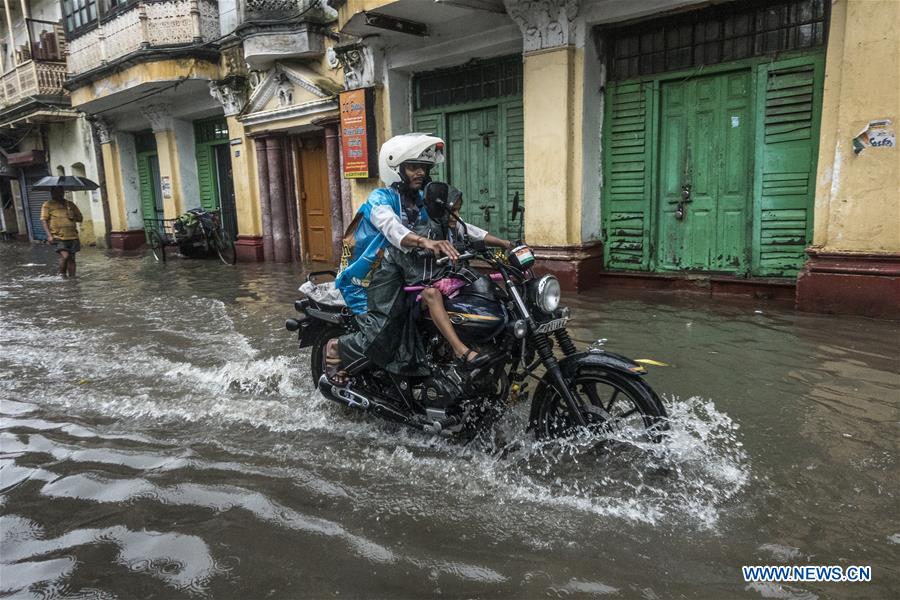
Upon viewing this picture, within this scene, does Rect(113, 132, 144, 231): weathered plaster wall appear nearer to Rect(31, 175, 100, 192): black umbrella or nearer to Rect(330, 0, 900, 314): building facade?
Rect(31, 175, 100, 192): black umbrella

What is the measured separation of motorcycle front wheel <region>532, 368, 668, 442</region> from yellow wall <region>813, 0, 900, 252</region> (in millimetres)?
4317

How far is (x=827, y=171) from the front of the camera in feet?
20.4

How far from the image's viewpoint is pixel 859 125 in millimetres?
5875

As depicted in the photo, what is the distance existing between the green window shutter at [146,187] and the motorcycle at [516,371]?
56.8 ft

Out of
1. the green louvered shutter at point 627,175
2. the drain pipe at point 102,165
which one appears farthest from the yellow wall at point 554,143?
the drain pipe at point 102,165

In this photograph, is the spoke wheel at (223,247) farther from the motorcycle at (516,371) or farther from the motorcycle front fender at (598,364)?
the motorcycle front fender at (598,364)

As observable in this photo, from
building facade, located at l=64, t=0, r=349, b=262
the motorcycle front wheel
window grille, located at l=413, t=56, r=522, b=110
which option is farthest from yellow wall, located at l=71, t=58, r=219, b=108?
the motorcycle front wheel

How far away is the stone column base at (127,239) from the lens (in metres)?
18.3

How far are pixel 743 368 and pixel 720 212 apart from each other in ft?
11.1

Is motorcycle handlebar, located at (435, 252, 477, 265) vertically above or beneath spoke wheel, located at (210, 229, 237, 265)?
above

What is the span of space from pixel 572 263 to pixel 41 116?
1842 centimetres

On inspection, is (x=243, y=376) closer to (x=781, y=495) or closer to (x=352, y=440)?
(x=352, y=440)

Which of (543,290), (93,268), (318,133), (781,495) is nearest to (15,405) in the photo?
(543,290)

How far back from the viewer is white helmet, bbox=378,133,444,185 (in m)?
3.39
